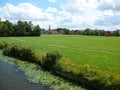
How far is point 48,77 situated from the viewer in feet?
129

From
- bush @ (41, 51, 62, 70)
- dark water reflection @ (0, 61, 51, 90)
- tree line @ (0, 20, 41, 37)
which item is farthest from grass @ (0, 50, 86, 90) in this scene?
tree line @ (0, 20, 41, 37)

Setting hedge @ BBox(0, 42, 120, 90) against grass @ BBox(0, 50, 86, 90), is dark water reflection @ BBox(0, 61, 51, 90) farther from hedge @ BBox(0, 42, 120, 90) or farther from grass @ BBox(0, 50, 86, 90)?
hedge @ BBox(0, 42, 120, 90)

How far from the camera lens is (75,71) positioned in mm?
35938

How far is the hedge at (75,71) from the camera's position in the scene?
28.8 metres

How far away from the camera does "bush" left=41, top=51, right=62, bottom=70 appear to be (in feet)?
145

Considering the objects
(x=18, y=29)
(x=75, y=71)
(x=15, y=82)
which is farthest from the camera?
(x=18, y=29)

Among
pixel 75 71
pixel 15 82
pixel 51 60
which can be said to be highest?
pixel 51 60

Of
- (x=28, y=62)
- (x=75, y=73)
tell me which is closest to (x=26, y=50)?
(x=28, y=62)

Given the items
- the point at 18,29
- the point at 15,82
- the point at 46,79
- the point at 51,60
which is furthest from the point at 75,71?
the point at 18,29

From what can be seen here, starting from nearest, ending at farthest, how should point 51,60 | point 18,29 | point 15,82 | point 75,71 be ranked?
1. point 75,71
2. point 15,82
3. point 51,60
4. point 18,29

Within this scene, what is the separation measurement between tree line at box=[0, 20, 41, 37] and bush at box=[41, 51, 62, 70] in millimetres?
119672

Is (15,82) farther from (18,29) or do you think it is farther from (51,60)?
(18,29)

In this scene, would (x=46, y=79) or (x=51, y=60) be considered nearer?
(x=46, y=79)

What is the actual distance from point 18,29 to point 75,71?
437ft
